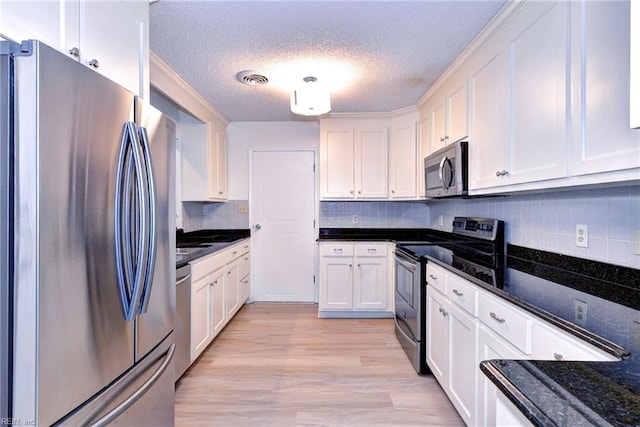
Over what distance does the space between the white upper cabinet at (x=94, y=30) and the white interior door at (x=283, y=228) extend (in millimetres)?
2587

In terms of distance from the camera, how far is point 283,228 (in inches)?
160

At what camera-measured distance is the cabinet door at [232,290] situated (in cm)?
309

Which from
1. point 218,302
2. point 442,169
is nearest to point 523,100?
point 442,169

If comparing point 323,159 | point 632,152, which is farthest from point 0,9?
point 323,159

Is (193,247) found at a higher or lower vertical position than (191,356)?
higher

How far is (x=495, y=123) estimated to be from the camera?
1.82 metres

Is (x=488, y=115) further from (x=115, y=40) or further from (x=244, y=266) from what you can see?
(x=244, y=266)

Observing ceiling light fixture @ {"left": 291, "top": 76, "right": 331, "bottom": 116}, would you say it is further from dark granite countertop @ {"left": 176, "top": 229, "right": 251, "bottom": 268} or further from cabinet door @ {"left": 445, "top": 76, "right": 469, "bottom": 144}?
dark granite countertop @ {"left": 176, "top": 229, "right": 251, "bottom": 268}

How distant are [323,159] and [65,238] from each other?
2.93 metres

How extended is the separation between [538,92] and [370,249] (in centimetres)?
227

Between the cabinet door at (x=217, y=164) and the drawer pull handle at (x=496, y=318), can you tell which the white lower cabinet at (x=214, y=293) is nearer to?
the cabinet door at (x=217, y=164)

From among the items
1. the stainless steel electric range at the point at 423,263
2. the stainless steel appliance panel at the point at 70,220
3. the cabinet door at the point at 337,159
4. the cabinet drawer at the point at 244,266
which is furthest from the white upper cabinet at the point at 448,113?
the cabinet drawer at the point at 244,266

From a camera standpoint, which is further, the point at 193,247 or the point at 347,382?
the point at 193,247

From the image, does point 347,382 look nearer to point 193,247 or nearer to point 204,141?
point 193,247
